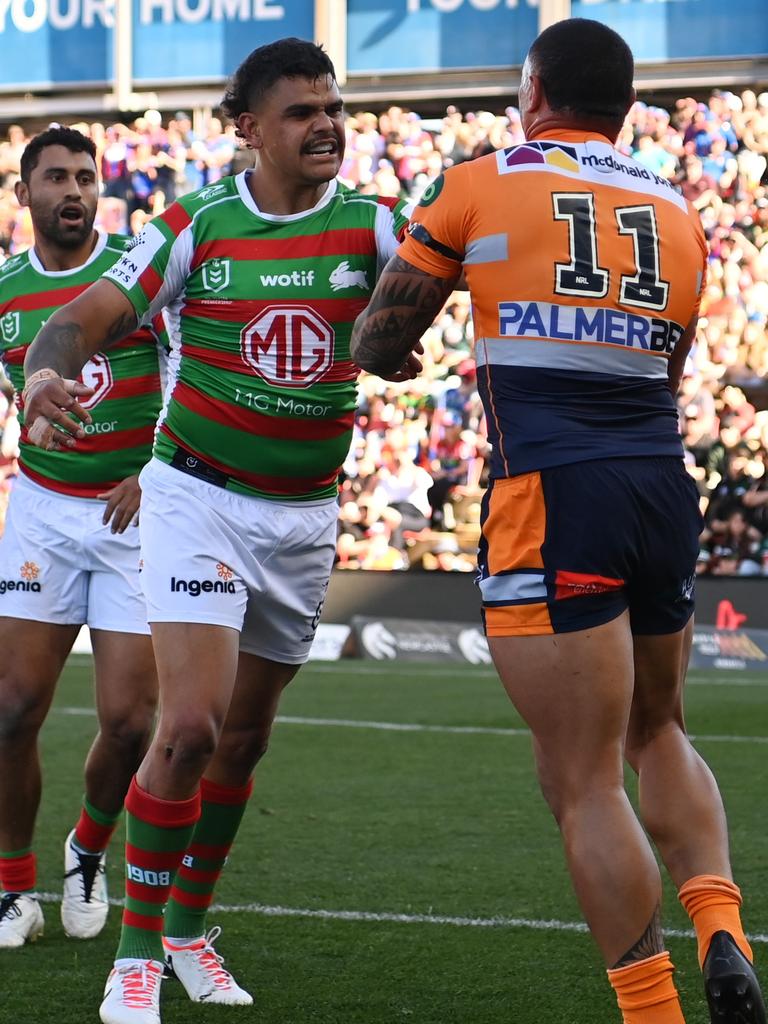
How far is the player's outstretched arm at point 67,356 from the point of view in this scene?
352cm

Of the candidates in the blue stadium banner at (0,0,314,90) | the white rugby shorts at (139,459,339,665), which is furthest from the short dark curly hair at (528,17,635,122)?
the blue stadium banner at (0,0,314,90)

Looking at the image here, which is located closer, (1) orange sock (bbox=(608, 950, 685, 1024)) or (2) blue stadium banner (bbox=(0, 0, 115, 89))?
(1) orange sock (bbox=(608, 950, 685, 1024))

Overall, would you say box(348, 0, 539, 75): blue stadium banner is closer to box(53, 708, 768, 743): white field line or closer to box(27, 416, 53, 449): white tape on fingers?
box(53, 708, 768, 743): white field line

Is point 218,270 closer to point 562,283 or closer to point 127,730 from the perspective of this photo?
point 562,283

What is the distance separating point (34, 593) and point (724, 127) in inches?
552

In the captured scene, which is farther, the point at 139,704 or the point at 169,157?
the point at 169,157

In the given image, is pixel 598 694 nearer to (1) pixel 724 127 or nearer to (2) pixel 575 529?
(2) pixel 575 529

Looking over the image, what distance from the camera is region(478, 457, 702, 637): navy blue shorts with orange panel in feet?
9.98

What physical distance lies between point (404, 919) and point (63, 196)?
2.55 metres

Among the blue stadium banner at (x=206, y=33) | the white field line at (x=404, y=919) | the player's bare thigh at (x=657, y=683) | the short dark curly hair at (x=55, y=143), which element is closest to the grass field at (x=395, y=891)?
the white field line at (x=404, y=919)

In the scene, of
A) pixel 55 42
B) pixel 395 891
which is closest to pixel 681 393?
pixel 55 42

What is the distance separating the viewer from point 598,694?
9.91 feet

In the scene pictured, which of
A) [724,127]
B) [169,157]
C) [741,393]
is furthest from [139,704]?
[169,157]

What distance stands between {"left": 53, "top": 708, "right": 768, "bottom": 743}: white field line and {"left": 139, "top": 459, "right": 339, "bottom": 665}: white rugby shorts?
5.49m
